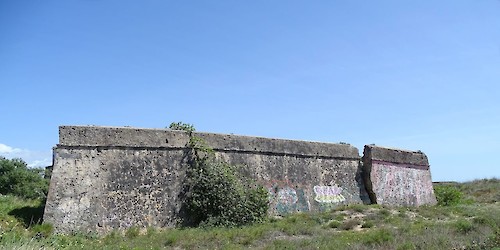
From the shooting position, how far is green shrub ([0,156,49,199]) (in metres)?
21.4

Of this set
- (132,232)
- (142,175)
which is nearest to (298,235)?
(132,232)

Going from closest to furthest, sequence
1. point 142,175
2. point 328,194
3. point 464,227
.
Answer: point 464,227
point 142,175
point 328,194

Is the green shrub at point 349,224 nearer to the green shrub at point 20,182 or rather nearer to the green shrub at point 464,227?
the green shrub at point 464,227

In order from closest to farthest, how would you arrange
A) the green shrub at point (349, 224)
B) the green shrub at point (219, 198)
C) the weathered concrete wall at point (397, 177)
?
the green shrub at point (349, 224) < the green shrub at point (219, 198) < the weathered concrete wall at point (397, 177)

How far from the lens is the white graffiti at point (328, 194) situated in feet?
57.8

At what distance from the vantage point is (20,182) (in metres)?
21.9

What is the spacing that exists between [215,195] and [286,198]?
12.1 feet

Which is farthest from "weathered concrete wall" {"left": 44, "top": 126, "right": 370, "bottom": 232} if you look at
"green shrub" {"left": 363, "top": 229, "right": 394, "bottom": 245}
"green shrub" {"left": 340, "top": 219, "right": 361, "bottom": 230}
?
"green shrub" {"left": 363, "top": 229, "right": 394, "bottom": 245}

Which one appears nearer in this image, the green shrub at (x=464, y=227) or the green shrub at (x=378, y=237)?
the green shrub at (x=378, y=237)

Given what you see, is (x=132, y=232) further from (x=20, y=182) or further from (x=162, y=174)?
(x=20, y=182)

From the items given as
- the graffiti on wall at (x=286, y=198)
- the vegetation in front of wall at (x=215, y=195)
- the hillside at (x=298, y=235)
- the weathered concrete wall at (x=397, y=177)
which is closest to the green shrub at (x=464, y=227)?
the hillside at (x=298, y=235)

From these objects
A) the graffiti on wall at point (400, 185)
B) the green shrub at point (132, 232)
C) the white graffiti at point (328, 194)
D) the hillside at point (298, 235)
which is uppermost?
the graffiti on wall at point (400, 185)

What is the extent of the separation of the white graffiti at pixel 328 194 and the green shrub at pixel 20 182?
13128mm

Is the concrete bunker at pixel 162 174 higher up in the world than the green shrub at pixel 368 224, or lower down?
higher up
